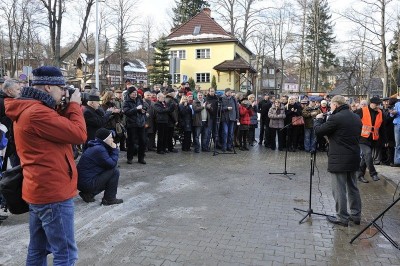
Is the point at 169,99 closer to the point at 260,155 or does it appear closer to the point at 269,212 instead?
the point at 260,155

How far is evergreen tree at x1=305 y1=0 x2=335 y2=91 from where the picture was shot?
41719 mm

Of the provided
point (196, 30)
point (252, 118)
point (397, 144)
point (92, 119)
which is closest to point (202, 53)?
point (196, 30)

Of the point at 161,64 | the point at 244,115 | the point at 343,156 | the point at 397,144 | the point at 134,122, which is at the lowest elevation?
the point at 397,144

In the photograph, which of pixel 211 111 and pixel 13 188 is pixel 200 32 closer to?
pixel 211 111

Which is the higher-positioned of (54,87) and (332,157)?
(54,87)

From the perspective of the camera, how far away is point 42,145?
275 centimetres

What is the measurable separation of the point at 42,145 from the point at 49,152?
0.24 ft

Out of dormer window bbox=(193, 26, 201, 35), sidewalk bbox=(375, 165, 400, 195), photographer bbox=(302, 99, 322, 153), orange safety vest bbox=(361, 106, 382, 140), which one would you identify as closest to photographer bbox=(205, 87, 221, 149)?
photographer bbox=(302, 99, 322, 153)

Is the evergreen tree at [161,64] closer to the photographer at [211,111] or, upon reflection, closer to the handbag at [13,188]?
the photographer at [211,111]

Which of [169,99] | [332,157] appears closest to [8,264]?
[332,157]

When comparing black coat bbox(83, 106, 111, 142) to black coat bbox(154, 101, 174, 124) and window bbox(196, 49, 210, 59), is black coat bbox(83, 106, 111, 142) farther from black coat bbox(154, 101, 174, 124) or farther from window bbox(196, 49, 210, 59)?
window bbox(196, 49, 210, 59)

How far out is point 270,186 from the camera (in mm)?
7895

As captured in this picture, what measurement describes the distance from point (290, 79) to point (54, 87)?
107 meters

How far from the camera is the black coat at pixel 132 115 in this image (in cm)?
954
